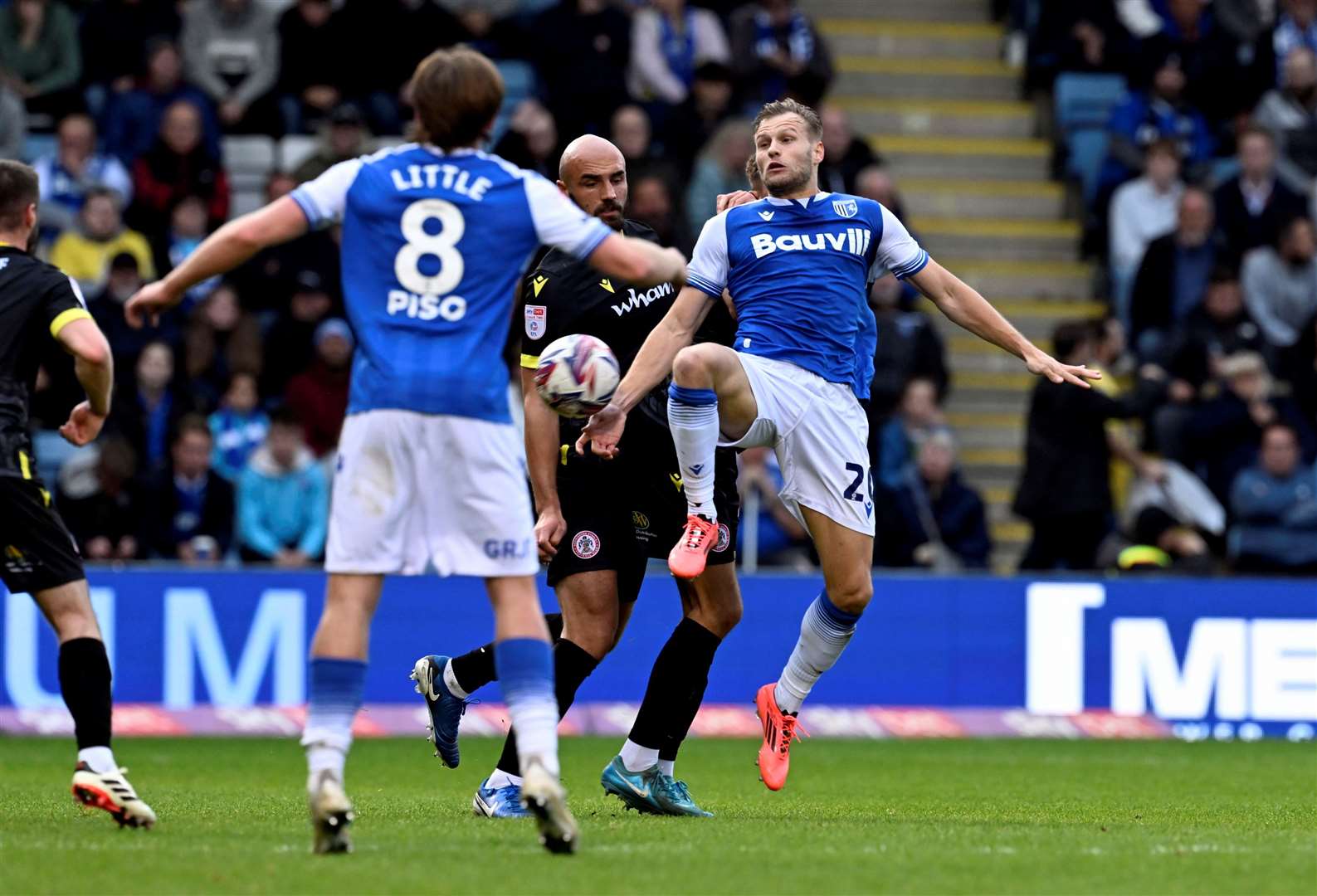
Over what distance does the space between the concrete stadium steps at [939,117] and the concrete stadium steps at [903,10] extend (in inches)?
48.3

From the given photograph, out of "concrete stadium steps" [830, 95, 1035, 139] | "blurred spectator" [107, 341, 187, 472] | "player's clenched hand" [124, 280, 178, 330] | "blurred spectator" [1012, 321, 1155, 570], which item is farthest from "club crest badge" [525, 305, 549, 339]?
"concrete stadium steps" [830, 95, 1035, 139]

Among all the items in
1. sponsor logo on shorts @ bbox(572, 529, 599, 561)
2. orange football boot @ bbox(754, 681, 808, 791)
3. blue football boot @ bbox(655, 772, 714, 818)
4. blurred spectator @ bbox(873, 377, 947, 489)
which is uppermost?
sponsor logo on shorts @ bbox(572, 529, 599, 561)

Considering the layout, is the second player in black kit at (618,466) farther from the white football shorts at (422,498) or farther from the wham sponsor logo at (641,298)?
the white football shorts at (422,498)

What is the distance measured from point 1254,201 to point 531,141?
702 centimetres

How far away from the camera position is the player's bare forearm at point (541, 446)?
880 cm

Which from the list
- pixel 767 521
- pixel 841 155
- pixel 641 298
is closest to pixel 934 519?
pixel 767 521

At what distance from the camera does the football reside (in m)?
7.88

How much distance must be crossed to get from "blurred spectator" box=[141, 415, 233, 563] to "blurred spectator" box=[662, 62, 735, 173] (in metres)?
5.42

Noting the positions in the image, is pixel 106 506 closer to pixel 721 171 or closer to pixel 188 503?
pixel 188 503

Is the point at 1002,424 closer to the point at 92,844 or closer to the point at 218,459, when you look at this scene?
the point at 218,459

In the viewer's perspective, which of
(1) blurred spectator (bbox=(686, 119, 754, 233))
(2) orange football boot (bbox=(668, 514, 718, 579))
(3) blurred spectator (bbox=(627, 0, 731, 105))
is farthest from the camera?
(3) blurred spectator (bbox=(627, 0, 731, 105))

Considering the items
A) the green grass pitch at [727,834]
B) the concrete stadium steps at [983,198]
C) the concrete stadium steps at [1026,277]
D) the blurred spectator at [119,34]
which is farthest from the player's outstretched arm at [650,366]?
the concrete stadium steps at [983,198]

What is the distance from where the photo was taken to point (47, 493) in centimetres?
807

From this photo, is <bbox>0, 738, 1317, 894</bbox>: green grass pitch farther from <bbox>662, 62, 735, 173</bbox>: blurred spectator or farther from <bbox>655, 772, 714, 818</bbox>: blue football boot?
<bbox>662, 62, 735, 173</bbox>: blurred spectator
